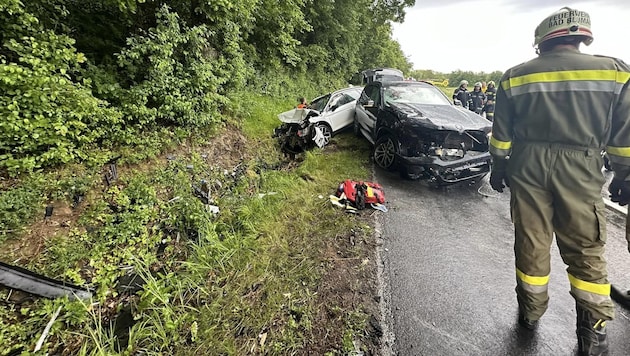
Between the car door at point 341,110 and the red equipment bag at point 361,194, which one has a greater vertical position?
the car door at point 341,110

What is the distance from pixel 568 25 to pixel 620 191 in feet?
3.89

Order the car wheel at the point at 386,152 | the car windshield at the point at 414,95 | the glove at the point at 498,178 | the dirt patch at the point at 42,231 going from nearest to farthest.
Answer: the glove at the point at 498,178 < the dirt patch at the point at 42,231 < the car wheel at the point at 386,152 < the car windshield at the point at 414,95

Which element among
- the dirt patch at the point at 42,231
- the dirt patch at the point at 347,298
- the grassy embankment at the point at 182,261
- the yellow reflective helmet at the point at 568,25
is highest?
the yellow reflective helmet at the point at 568,25

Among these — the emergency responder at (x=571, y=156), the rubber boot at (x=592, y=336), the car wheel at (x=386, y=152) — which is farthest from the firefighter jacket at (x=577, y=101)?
the car wheel at (x=386, y=152)

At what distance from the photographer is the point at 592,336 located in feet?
5.96

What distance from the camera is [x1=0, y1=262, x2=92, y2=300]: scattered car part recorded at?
2273 mm

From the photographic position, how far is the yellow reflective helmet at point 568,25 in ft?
5.89

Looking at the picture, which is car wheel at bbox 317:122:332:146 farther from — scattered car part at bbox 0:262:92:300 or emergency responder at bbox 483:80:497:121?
scattered car part at bbox 0:262:92:300

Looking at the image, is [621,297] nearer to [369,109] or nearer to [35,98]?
[369,109]

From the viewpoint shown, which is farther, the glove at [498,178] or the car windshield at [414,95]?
the car windshield at [414,95]

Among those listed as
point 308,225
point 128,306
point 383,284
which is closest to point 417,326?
point 383,284

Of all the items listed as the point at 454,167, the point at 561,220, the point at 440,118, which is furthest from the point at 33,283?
the point at 440,118

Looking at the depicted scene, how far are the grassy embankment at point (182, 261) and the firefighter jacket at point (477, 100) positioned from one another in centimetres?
740

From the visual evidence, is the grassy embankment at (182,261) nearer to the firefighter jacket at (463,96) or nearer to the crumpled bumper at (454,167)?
the crumpled bumper at (454,167)
